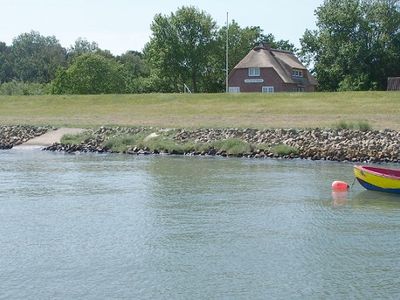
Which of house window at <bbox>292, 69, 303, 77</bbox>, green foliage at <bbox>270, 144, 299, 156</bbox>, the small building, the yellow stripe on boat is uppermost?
house window at <bbox>292, 69, 303, 77</bbox>

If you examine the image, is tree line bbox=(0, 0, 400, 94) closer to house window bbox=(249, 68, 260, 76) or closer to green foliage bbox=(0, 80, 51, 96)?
green foliage bbox=(0, 80, 51, 96)

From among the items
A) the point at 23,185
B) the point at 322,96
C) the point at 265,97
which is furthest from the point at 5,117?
the point at 23,185

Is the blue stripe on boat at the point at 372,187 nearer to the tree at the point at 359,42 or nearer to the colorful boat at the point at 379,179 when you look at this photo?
the colorful boat at the point at 379,179

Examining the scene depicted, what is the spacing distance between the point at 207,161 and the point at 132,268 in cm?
1835

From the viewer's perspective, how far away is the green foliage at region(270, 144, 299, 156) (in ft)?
106

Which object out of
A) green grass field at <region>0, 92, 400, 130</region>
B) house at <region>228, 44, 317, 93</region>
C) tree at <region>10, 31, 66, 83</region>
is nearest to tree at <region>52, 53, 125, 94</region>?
house at <region>228, 44, 317, 93</region>

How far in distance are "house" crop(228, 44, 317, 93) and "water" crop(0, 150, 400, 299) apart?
46126mm

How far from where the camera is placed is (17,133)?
138 ft

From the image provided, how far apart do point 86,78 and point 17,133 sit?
1197 inches

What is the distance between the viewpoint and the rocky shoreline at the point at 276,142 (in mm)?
31234

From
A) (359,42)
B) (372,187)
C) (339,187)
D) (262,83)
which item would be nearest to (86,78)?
(262,83)

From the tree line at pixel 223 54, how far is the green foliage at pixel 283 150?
34706 mm

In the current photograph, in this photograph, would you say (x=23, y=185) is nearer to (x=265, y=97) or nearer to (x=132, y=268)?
(x=132, y=268)

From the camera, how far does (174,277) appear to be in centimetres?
1249
